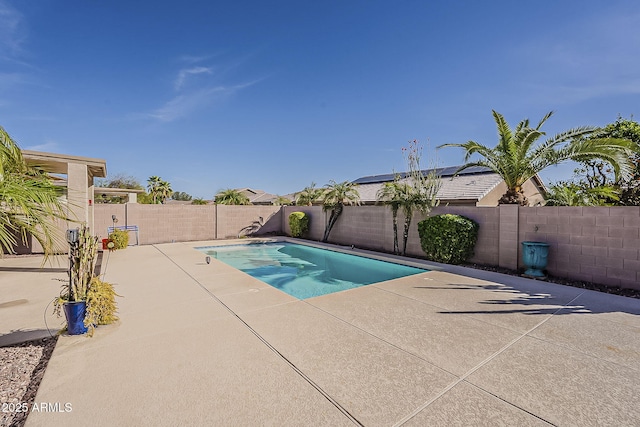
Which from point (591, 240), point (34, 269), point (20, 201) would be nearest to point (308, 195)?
point (34, 269)

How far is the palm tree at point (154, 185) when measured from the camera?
109ft

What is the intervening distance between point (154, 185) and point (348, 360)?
3680 cm

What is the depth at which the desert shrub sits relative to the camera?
144 inches

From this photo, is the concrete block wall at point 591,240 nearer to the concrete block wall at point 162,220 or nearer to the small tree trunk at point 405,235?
the small tree trunk at point 405,235

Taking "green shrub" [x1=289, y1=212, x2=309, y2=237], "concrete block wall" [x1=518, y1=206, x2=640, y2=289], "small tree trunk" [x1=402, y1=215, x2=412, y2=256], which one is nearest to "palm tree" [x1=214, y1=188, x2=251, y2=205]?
"green shrub" [x1=289, y1=212, x2=309, y2=237]

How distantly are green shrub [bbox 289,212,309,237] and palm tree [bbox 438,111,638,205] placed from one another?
357 inches

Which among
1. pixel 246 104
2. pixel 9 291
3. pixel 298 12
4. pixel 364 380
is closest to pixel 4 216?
pixel 364 380

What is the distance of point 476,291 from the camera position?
18.8 ft

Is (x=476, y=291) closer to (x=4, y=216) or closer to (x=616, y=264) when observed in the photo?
(x=616, y=264)

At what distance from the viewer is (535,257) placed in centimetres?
672

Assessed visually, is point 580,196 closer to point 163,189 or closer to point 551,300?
point 551,300

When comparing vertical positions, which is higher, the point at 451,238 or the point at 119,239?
the point at 451,238

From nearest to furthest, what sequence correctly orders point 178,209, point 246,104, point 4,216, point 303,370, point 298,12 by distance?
point 4,216 < point 303,370 < point 298,12 < point 178,209 < point 246,104

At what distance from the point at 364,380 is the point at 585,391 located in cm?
199
